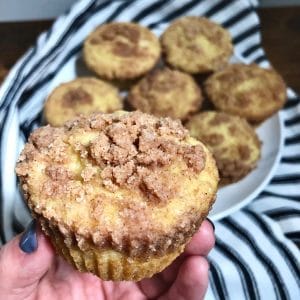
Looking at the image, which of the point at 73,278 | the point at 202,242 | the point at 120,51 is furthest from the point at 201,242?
the point at 120,51

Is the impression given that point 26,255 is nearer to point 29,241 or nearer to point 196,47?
point 29,241

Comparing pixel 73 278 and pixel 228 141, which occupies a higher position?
pixel 73 278

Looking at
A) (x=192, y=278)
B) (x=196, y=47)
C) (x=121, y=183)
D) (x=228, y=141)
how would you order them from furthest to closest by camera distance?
(x=196, y=47)
(x=228, y=141)
(x=192, y=278)
(x=121, y=183)

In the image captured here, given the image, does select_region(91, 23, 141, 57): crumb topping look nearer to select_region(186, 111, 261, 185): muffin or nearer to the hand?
select_region(186, 111, 261, 185): muffin

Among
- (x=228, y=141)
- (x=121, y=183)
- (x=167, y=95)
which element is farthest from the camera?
(x=167, y=95)

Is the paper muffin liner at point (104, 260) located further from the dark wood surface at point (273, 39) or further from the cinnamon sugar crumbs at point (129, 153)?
the dark wood surface at point (273, 39)

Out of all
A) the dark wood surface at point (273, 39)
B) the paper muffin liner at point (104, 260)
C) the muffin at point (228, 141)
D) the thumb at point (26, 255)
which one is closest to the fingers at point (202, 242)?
the paper muffin liner at point (104, 260)

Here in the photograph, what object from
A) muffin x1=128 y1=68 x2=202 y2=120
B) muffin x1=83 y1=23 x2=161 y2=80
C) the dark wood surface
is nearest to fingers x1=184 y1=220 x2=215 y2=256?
muffin x1=128 y1=68 x2=202 y2=120
